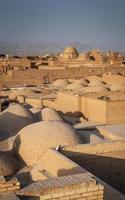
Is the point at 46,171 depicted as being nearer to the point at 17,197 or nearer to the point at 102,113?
the point at 17,197

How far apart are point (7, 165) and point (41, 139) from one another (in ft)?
3.90

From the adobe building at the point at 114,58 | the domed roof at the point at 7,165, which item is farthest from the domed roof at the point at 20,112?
the adobe building at the point at 114,58

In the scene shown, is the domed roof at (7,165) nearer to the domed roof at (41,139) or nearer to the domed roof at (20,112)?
the domed roof at (41,139)

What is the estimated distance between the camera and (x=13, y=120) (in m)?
14.5

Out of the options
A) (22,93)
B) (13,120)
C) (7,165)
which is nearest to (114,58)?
(22,93)

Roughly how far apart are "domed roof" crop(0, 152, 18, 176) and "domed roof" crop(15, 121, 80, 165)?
41 centimetres

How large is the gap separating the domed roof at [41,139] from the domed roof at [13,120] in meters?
2.30

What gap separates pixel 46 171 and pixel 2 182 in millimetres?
3310

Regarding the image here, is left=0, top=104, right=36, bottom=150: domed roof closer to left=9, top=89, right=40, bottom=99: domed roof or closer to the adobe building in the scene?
left=9, top=89, right=40, bottom=99: domed roof

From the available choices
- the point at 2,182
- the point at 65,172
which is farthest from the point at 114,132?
the point at 2,182

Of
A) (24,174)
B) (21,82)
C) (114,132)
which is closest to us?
(24,174)

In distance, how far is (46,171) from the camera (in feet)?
28.3

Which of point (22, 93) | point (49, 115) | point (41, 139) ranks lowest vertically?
point (22, 93)

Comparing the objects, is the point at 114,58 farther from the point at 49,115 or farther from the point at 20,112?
the point at 20,112
